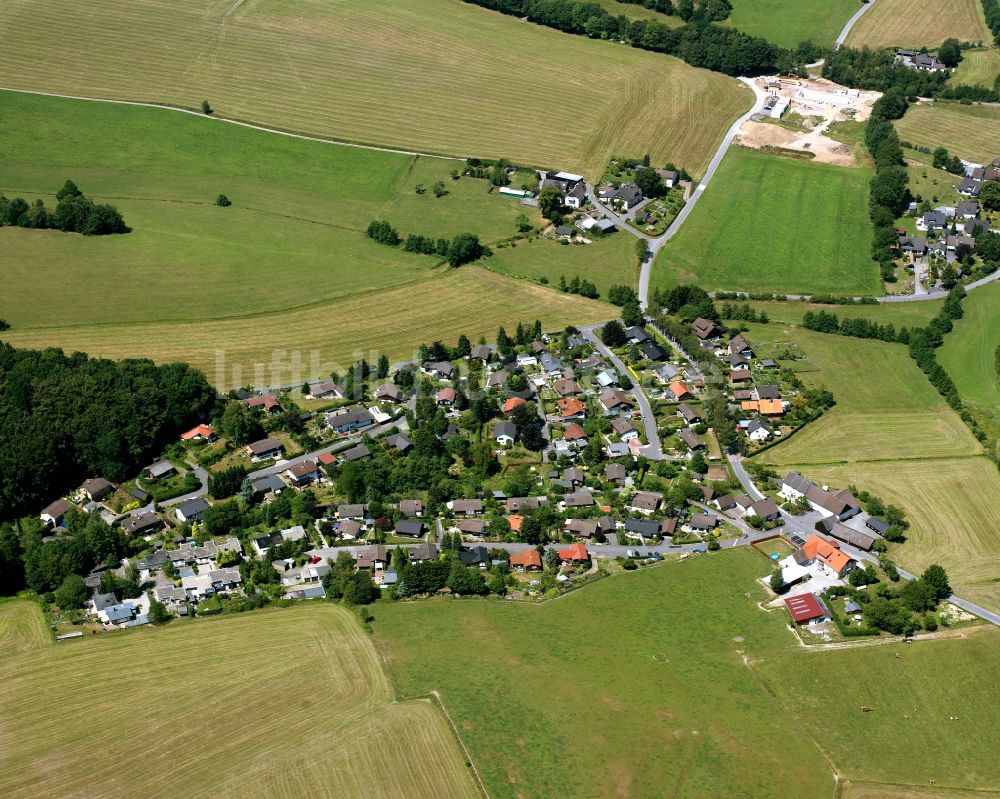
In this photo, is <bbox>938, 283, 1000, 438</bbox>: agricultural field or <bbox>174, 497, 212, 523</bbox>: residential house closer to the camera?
<bbox>174, 497, 212, 523</bbox>: residential house

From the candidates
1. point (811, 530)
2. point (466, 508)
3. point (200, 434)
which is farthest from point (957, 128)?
point (200, 434)

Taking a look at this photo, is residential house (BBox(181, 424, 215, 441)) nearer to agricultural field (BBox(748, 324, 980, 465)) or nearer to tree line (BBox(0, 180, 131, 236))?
tree line (BBox(0, 180, 131, 236))

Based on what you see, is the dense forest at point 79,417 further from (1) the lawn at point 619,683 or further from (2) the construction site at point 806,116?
(2) the construction site at point 806,116

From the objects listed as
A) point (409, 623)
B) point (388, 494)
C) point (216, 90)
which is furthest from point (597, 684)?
point (216, 90)

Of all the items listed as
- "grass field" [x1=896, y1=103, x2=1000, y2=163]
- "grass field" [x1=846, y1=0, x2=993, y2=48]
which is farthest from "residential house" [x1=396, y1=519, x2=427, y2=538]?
"grass field" [x1=846, y1=0, x2=993, y2=48]

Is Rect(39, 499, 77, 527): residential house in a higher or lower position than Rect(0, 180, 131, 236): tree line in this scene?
lower

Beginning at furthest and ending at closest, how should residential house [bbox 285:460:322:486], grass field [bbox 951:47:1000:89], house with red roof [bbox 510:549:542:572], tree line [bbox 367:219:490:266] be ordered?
grass field [bbox 951:47:1000:89] → tree line [bbox 367:219:490:266] → residential house [bbox 285:460:322:486] → house with red roof [bbox 510:549:542:572]

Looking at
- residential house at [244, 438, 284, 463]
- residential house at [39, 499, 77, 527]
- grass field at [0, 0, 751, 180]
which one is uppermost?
grass field at [0, 0, 751, 180]

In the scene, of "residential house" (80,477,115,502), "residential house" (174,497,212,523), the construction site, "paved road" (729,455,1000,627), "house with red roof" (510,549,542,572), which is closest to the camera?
"paved road" (729,455,1000,627)
